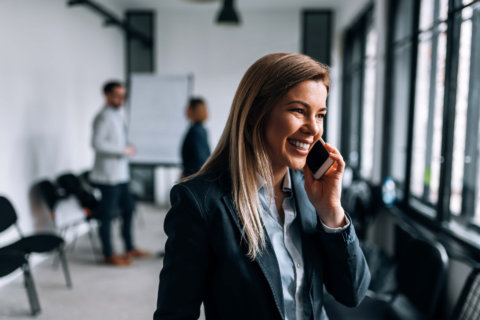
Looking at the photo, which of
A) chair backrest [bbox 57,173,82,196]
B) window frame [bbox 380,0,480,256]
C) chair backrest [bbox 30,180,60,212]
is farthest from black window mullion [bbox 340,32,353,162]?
chair backrest [bbox 30,180,60,212]

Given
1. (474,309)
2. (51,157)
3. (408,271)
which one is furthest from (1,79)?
(474,309)

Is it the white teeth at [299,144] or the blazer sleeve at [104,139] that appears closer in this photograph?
the white teeth at [299,144]

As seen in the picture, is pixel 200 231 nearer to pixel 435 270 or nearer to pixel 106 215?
pixel 435 270

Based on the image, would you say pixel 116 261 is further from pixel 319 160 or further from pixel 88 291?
pixel 319 160

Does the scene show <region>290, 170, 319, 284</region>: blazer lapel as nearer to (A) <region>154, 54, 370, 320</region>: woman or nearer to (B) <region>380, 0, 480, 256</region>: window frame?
(A) <region>154, 54, 370, 320</region>: woman

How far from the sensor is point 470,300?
191 centimetres

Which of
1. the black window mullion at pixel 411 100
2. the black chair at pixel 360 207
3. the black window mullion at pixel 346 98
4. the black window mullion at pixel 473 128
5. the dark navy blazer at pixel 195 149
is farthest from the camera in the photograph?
the black window mullion at pixel 346 98

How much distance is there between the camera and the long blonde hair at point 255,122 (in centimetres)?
86

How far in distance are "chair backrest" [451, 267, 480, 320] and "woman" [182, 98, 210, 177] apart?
216cm

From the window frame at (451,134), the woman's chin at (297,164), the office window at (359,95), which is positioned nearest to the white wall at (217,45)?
the office window at (359,95)

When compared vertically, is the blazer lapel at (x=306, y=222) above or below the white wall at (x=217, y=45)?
below

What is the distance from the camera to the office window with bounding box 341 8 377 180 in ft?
15.3

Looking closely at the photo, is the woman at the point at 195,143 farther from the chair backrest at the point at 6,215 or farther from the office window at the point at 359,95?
the office window at the point at 359,95

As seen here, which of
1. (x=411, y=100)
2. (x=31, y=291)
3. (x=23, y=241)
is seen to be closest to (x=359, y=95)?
(x=411, y=100)
